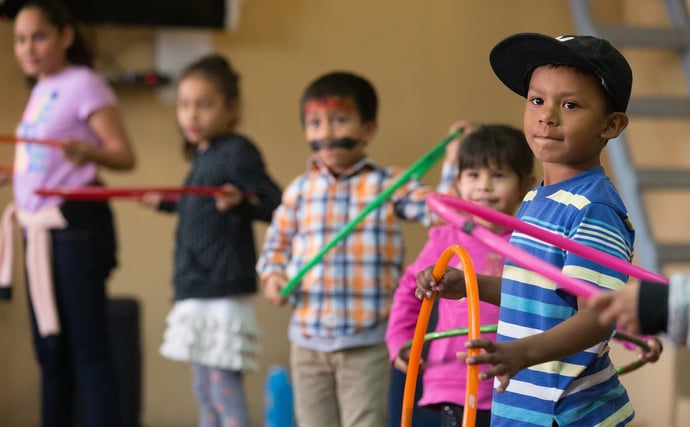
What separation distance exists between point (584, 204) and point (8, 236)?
2097mm

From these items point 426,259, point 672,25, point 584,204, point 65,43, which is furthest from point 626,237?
point 672,25

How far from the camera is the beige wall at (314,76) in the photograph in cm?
402

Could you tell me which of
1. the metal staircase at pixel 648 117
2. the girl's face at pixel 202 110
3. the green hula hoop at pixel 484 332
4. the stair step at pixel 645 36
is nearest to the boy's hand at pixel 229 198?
the girl's face at pixel 202 110

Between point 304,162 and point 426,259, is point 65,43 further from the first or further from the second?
point 426,259

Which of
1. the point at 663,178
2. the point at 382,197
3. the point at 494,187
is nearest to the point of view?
the point at 494,187

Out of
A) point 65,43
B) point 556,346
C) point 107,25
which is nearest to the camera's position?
point 556,346

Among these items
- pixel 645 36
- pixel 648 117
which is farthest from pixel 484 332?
pixel 645 36

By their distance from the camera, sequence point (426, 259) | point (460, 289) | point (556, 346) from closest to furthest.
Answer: point (556, 346), point (460, 289), point (426, 259)

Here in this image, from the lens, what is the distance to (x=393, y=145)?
13.3 ft

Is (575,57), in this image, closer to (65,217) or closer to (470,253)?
(470,253)

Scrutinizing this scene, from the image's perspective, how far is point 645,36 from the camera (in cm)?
354

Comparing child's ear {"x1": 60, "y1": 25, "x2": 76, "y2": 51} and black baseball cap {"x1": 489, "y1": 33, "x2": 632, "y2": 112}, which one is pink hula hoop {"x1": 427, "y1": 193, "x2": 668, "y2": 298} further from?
child's ear {"x1": 60, "y1": 25, "x2": 76, "y2": 51}

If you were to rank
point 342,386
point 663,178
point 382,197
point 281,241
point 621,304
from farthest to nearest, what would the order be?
1. point 663,178
2. point 281,241
3. point 342,386
4. point 382,197
5. point 621,304

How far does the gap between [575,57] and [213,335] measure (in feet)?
5.31
